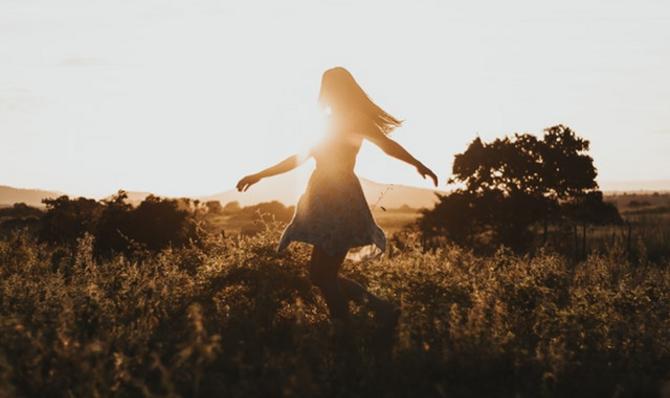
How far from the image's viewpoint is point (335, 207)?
704 centimetres

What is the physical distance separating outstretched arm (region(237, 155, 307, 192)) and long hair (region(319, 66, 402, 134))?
0.60 meters

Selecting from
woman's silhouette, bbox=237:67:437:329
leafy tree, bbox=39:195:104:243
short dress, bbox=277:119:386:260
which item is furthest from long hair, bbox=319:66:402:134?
leafy tree, bbox=39:195:104:243

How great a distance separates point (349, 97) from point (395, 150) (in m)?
0.64

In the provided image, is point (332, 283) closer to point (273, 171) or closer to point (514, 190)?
point (273, 171)

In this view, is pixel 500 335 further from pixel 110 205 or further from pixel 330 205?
pixel 110 205

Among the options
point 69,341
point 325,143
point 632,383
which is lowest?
point 632,383

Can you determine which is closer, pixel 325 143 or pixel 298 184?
pixel 325 143

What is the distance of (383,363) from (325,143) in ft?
7.01

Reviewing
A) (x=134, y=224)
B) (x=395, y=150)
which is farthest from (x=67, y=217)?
(x=395, y=150)

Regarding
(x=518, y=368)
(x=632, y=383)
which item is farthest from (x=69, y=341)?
(x=632, y=383)

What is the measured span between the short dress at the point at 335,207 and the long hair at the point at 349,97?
242 mm

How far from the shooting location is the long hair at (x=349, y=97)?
7102 mm

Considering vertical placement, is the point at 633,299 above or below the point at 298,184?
below

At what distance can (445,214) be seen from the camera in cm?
2952
